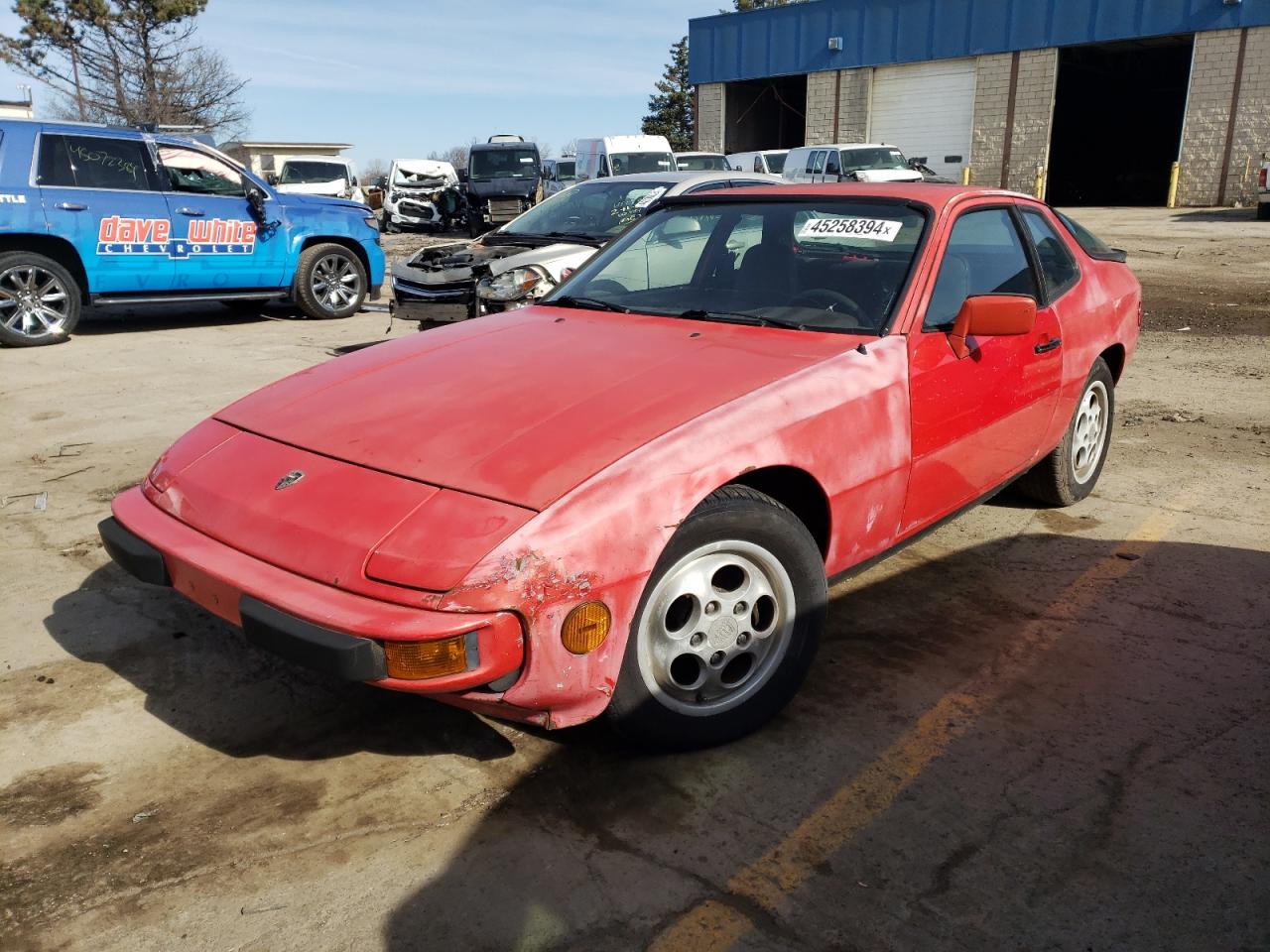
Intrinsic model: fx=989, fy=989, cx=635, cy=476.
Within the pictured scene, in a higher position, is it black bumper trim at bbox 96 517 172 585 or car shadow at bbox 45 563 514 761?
black bumper trim at bbox 96 517 172 585

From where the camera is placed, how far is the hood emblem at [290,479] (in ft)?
8.36

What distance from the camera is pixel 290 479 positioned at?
101 inches

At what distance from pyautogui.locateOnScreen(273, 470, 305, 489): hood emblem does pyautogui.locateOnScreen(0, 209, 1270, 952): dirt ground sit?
755 millimetres

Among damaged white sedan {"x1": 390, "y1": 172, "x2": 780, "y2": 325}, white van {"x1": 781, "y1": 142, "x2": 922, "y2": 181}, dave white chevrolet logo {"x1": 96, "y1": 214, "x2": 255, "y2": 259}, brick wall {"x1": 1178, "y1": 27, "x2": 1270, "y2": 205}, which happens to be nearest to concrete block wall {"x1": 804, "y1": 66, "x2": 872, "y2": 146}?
brick wall {"x1": 1178, "y1": 27, "x2": 1270, "y2": 205}

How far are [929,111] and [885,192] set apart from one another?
2938cm

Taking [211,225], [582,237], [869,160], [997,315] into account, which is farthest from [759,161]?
[997,315]

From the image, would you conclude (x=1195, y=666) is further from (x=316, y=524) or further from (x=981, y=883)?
(x=316, y=524)

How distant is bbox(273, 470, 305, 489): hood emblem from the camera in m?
2.55

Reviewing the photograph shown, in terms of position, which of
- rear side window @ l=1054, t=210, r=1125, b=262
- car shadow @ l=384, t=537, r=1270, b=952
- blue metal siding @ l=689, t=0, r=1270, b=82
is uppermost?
blue metal siding @ l=689, t=0, r=1270, b=82

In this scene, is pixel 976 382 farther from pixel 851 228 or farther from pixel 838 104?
pixel 838 104

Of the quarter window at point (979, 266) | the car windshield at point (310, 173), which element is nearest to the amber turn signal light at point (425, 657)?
the quarter window at point (979, 266)

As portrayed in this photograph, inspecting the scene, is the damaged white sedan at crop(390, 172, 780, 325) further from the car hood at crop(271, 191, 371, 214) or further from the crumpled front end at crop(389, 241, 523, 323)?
the car hood at crop(271, 191, 371, 214)

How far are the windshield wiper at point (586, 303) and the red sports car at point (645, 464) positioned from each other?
2 cm

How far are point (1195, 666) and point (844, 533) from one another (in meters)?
1.28
